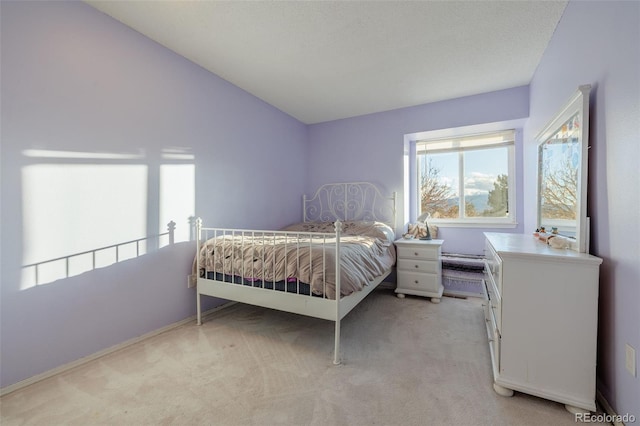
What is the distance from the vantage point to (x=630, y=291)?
3.87 ft

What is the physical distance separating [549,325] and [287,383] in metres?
1.48

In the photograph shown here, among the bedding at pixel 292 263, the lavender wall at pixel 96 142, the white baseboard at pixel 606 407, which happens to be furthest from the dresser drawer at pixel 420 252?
the lavender wall at pixel 96 142

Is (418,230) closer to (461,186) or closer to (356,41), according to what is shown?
(461,186)

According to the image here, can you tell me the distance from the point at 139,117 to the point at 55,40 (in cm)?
60

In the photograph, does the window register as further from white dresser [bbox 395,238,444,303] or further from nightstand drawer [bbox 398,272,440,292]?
nightstand drawer [bbox 398,272,440,292]

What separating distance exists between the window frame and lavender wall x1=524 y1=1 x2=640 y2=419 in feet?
6.45

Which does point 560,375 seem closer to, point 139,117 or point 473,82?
point 473,82

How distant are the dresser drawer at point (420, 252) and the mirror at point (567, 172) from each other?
1.00m

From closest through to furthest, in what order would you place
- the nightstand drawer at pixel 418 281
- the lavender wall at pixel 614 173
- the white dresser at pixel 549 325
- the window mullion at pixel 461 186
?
the lavender wall at pixel 614 173 → the white dresser at pixel 549 325 → the nightstand drawer at pixel 418 281 → the window mullion at pixel 461 186

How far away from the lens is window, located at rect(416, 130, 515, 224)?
3.53 meters

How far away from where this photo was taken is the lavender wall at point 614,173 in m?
1.16

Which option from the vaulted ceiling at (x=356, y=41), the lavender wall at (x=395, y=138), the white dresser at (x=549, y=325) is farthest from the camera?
the lavender wall at (x=395, y=138)

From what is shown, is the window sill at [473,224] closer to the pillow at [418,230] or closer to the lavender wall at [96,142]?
the pillow at [418,230]

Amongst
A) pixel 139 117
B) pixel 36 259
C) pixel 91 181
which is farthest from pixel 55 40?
pixel 36 259
